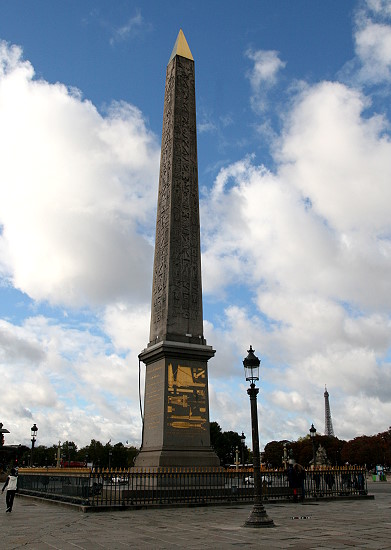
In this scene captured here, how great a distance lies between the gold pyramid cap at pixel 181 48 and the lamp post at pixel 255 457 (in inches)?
683

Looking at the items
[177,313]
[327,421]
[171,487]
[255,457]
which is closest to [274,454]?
[327,421]

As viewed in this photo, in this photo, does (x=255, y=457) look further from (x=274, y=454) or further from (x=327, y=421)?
(x=327, y=421)

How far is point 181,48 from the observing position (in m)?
25.5

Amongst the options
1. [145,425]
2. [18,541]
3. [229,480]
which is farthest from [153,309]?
[18,541]

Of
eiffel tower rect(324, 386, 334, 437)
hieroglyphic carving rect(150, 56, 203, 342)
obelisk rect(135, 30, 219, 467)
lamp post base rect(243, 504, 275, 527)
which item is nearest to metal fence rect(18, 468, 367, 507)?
obelisk rect(135, 30, 219, 467)

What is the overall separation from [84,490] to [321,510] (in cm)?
706

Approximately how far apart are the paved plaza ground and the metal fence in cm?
85

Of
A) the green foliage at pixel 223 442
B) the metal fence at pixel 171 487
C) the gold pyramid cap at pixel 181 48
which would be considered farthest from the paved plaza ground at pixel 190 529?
the green foliage at pixel 223 442

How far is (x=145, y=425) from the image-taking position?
65.8ft

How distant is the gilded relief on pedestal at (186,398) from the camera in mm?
18750

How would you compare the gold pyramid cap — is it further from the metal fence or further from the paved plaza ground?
the paved plaza ground

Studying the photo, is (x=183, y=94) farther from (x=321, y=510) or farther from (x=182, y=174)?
(x=321, y=510)

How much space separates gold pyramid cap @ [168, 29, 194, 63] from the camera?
25.2m

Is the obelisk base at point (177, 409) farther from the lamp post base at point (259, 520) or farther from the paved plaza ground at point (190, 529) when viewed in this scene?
the lamp post base at point (259, 520)
